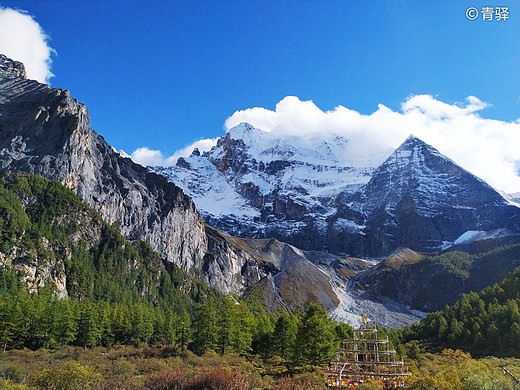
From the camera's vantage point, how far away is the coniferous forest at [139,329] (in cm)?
3022

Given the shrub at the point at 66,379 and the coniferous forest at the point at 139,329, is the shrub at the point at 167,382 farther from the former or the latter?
the shrub at the point at 66,379

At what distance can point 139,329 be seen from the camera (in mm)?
74250

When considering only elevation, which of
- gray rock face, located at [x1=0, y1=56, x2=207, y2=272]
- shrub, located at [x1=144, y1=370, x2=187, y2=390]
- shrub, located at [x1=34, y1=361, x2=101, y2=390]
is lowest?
shrub, located at [x1=144, y1=370, x2=187, y2=390]

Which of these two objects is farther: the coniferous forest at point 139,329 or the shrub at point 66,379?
the coniferous forest at point 139,329

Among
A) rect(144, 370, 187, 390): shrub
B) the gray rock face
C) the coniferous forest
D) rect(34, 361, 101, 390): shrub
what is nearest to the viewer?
rect(34, 361, 101, 390): shrub

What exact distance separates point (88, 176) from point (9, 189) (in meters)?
46.0

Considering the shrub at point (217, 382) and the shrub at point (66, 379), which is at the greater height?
the shrub at point (66, 379)

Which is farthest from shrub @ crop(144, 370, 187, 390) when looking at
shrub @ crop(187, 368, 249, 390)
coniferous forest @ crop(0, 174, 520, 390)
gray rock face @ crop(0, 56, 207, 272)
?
gray rock face @ crop(0, 56, 207, 272)

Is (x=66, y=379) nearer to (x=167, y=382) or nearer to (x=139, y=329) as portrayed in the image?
(x=167, y=382)

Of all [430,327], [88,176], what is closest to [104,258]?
[88,176]

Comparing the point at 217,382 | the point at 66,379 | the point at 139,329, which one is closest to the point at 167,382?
the point at 217,382

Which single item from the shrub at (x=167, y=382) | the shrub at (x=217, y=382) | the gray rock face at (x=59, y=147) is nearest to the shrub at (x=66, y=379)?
the shrub at (x=167, y=382)

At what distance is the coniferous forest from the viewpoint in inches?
1190

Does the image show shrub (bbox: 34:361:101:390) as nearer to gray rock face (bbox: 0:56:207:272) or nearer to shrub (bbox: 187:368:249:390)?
shrub (bbox: 187:368:249:390)
